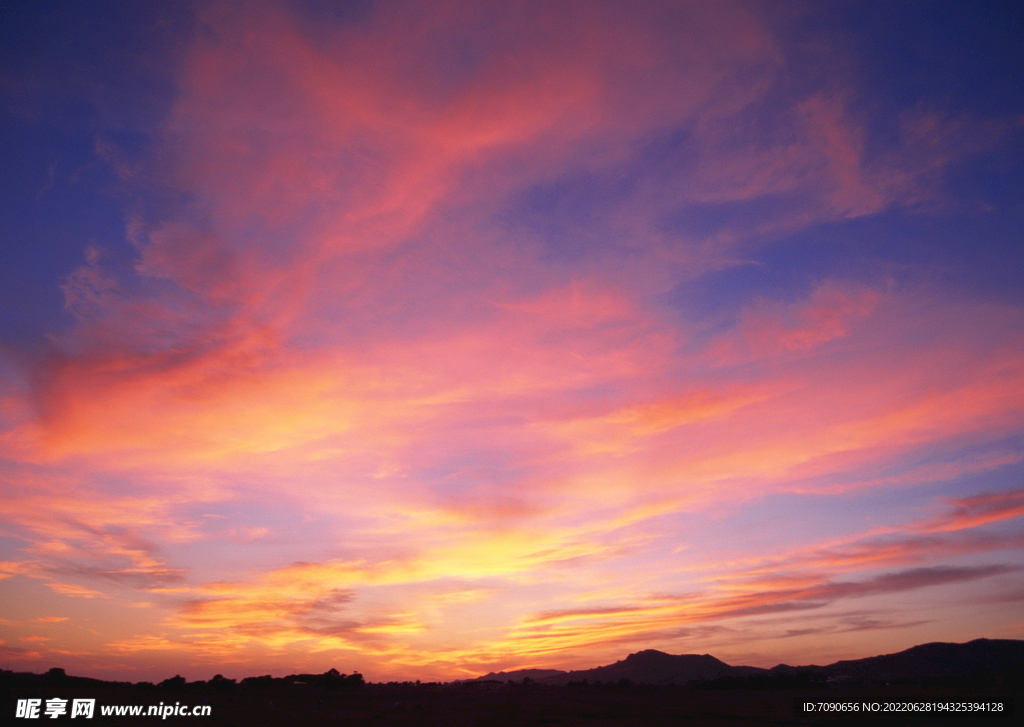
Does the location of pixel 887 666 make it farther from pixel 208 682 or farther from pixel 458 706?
pixel 208 682

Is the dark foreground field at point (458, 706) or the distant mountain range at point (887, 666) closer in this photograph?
the dark foreground field at point (458, 706)

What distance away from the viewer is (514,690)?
63.2m

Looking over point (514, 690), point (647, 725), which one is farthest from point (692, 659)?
point (647, 725)

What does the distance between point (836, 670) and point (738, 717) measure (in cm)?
8536

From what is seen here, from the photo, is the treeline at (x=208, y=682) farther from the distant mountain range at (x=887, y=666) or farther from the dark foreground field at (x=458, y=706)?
the distant mountain range at (x=887, y=666)

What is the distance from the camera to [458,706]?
45.2 m

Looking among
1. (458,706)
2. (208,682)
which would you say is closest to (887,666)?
(458,706)

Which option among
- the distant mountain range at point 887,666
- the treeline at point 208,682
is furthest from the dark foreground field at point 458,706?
the distant mountain range at point 887,666

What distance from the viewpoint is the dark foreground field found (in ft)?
109

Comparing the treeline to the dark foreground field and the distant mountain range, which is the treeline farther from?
the distant mountain range

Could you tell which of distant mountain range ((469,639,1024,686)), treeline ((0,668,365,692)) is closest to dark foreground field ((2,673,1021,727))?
treeline ((0,668,365,692))

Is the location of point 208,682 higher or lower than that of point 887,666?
higher

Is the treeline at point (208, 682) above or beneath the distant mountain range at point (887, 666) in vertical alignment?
above

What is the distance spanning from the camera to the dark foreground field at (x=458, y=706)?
33.2 meters
